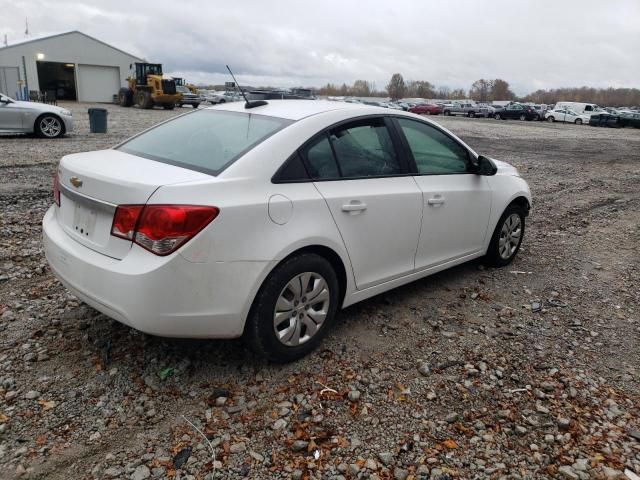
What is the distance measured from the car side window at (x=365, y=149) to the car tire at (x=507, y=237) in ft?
5.53

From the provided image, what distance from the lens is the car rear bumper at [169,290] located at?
8.82ft

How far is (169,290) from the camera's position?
8.86ft

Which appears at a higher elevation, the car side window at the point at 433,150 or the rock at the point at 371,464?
the car side window at the point at 433,150

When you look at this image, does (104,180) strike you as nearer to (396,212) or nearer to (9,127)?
(396,212)

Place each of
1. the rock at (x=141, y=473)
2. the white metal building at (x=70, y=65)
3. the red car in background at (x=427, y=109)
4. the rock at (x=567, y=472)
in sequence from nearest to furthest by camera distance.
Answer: the rock at (x=141, y=473) < the rock at (x=567, y=472) < the white metal building at (x=70, y=65) < the red car in background at (x=427, y=109)

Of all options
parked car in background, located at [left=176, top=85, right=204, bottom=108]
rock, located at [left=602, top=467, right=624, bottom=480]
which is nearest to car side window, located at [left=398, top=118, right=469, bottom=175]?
rock, located at [left=602, top=467, right=624, bottom=480]

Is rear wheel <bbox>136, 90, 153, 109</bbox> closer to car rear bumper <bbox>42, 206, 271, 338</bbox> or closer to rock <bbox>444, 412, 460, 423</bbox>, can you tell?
car rear bumper <bbox>42, 206, 271, 338</bbox>

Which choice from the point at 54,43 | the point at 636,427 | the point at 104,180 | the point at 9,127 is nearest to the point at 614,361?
the point at 636,427

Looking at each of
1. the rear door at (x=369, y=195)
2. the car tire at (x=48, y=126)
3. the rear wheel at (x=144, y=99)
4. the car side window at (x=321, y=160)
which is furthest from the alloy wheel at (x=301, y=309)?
the rear wheel at (x=144, y=99)

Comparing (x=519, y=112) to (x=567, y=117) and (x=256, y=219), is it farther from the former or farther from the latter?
(x=256, y=219)

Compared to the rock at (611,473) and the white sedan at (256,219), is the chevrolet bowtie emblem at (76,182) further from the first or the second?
the rock at (611,473)

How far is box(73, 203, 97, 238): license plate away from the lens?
300 centimetres

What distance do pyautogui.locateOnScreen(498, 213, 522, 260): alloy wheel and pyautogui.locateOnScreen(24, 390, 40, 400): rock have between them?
13.4 feet

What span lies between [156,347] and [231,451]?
3.73 feet
